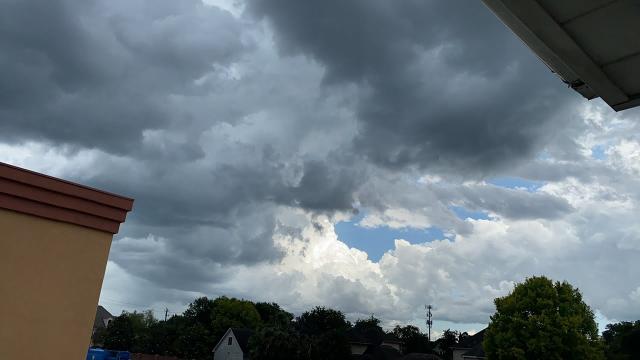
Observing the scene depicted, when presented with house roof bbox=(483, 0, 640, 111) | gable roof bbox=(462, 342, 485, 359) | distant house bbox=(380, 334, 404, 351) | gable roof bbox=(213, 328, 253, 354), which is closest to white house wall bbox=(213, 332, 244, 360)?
gable roof bbox=(213, 328, 253, 354)

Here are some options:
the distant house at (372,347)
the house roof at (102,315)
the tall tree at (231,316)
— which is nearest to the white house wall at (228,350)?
the tall tree at (231,316)

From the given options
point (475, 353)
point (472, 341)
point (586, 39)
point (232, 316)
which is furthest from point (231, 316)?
point (586, 39)

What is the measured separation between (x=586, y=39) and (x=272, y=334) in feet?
158

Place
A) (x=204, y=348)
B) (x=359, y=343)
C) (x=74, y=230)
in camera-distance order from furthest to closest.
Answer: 1. (x=204, y=348)
2. (x=359, y=343)
3. (x=74, y=230)

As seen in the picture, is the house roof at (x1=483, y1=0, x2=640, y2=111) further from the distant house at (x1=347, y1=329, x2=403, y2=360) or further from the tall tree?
the tall tree

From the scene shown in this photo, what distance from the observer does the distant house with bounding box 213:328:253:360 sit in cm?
6381

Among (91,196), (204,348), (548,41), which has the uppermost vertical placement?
(548,41)

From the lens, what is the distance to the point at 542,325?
1325 inches

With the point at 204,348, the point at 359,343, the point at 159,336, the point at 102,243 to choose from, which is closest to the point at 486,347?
the point at 359,343

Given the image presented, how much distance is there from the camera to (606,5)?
2430mm

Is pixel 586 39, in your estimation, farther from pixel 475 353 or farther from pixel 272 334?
pixel 475 353

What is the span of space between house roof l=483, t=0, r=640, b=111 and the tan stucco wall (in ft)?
14.0

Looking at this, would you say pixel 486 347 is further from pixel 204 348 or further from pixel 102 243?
pixel 204 348

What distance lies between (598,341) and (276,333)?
27936 millimetres
